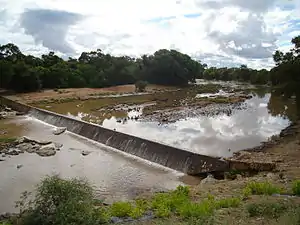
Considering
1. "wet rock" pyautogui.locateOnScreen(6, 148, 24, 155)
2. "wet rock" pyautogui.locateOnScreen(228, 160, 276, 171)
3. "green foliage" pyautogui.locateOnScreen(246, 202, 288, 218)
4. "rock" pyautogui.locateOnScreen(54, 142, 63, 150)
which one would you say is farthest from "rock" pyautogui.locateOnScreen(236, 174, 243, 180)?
"wet rock" pyautogui.locateOnScreen(6, 148, 24, 155)

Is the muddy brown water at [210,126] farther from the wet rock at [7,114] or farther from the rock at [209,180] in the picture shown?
the rock at [209,180]

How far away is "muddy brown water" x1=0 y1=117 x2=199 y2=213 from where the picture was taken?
14766 mm

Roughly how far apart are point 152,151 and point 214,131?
901cm

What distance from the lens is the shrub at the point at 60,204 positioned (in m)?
8.58

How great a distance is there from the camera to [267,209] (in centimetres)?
864

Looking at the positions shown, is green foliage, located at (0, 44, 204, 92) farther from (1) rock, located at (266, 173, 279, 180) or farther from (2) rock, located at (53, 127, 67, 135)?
(1) rock, located at (266, 173, 279, 180)

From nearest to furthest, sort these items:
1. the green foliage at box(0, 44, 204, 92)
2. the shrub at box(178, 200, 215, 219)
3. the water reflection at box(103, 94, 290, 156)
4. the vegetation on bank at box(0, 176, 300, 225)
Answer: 1. the vegetation on bank at box(0, 176, 300, 225)
2. the shrub at box(178, 200, 215, 219)
3. the water reflection at box(103, 94, 290, 156)
4. the green foliage at box(0, 44, 204, 92)

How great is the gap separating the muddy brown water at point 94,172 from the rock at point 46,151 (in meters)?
0.36

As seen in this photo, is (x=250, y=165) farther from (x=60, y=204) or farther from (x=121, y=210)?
(x=60, y=204)

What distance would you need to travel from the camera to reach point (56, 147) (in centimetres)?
2250

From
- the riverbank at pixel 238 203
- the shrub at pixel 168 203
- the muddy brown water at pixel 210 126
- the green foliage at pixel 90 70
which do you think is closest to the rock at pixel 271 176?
the riverbank at pixel 238 203

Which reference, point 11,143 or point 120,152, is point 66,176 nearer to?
point 120,152

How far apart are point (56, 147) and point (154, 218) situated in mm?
14448

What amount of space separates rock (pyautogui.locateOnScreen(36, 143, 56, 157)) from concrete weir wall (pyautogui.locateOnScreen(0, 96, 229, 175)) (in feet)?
10.2
